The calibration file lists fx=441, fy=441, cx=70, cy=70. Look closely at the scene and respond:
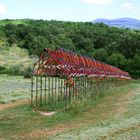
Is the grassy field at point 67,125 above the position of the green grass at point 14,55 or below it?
above

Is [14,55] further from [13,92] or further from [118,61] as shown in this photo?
[13,92]

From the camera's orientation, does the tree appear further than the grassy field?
Yes

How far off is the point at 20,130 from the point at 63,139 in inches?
187

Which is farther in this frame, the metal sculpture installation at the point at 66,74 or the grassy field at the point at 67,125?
the metal sculpture installation at the point at 66,74

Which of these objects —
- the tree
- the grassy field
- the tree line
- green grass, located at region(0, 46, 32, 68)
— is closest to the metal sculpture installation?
the grassy field

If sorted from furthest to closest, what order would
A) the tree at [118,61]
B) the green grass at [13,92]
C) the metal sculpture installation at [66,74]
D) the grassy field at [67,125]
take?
the tree at [118,61] < the green grass at [13,92] < the metal sculpture installation at [66,74] < the grassy field at [67,125]

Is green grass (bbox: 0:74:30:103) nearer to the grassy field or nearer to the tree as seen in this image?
the grassy field

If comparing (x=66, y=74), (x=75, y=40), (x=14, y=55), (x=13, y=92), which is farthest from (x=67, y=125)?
(x=75, y=40)

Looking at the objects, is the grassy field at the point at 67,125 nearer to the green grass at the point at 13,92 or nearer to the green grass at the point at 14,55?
the green grass at the point at 13,92

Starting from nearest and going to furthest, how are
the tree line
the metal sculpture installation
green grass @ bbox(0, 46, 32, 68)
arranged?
the metal sculpture installation
the tree line
green grass @ bbox(0, 46, 32, 68)

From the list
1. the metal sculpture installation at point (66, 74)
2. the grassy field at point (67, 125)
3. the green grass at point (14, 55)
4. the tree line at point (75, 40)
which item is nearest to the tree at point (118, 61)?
the tree line at point (75, 40)

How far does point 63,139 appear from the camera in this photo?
1789 cm

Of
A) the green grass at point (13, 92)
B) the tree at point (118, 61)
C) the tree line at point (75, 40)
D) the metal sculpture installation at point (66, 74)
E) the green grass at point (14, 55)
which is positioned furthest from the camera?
the green grass at point (14, 55)

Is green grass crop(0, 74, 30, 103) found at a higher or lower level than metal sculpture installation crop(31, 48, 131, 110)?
lower
